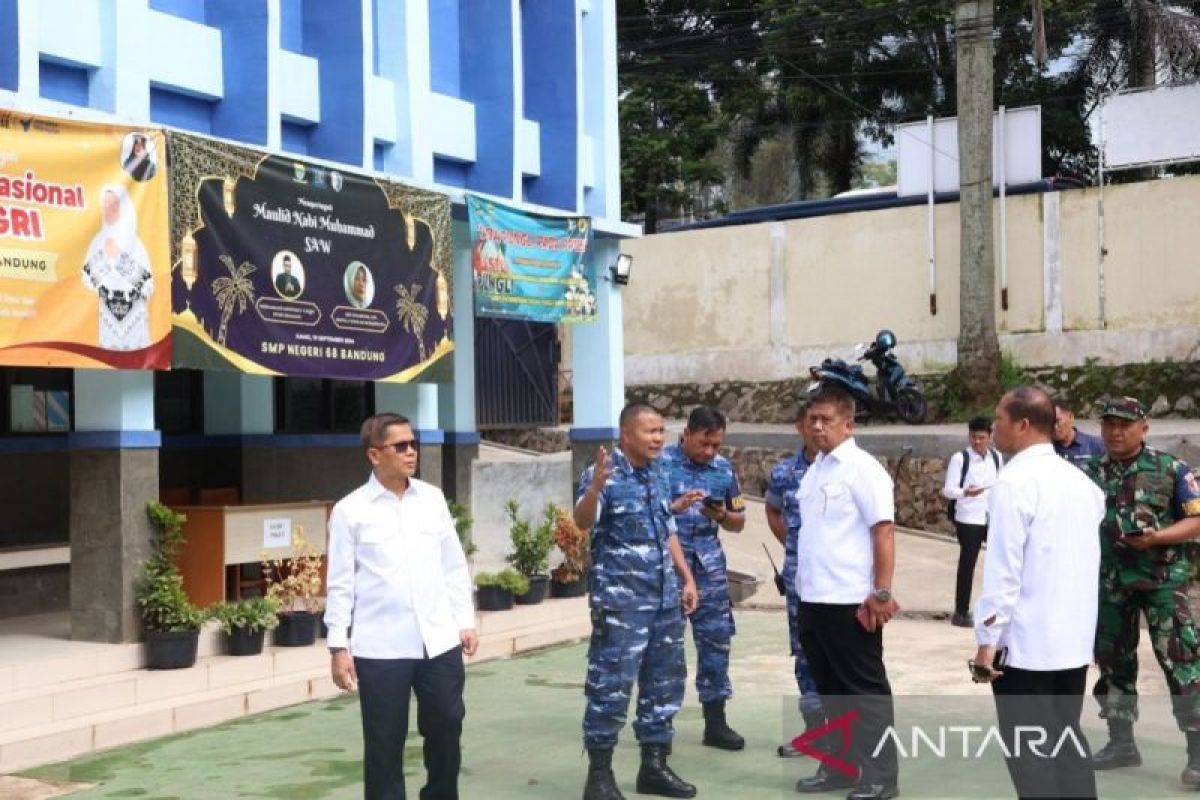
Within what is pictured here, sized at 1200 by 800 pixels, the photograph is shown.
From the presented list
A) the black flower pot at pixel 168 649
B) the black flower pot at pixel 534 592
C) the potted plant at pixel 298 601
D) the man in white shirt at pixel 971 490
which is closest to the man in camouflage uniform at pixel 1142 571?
the man in white shirt at pixel 971 490

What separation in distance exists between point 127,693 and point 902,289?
1435 cm

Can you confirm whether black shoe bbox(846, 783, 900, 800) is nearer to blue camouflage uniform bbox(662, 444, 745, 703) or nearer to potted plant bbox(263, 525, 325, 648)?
blue camouflage uniform bbox(662, 444, 745, 703)

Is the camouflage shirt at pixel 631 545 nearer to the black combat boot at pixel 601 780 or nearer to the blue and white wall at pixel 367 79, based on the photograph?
the black combat boot at pixel 601 780

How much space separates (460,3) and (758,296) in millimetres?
9325

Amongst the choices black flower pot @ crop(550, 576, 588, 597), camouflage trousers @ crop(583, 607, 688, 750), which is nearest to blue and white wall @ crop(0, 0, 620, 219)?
black flower pot @ crop(550, 576, 588, 597)

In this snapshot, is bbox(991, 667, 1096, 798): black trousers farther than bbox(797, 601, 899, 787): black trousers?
No

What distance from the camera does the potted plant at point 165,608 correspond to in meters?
9.80

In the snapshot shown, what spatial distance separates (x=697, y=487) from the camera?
766 cm

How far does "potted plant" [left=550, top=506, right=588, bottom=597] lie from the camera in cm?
1383

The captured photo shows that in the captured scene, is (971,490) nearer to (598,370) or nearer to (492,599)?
(492,599)

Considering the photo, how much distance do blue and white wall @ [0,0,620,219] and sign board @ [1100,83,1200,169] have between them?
810 centimetres

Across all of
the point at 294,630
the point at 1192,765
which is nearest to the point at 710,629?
the point at 1192,765

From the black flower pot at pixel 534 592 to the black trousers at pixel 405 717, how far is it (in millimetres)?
7562

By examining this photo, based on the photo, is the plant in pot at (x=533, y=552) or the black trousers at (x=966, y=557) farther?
the plant in pot at (x=533, y=552)
